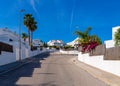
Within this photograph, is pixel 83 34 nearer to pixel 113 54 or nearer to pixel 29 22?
pixel 113 54

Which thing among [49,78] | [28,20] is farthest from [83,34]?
[28,20]

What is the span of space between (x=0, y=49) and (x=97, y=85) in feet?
81.8

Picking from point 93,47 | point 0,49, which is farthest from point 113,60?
point 0,49

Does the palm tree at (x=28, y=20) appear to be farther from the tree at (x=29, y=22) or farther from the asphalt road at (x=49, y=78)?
the asphalt road at (x=49, y=78)

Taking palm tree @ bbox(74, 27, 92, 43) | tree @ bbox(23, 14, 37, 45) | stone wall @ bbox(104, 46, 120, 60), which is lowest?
stone wall @ bbox(104, 46, 120, 60)

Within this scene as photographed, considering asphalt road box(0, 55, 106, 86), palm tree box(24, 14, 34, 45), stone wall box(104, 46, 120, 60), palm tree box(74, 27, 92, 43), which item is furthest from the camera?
palm tree box(24, 14, 34, 45)

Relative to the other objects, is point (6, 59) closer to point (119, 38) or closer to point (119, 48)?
point (119, 38)

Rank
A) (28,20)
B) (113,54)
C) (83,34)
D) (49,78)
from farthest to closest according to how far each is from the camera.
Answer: (28,20) → (83,34) → (113,54) → (49,78)

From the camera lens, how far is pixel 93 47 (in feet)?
115

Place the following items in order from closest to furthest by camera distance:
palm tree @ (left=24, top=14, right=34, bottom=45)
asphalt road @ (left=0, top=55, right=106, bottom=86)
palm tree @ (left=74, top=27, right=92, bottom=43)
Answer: asphalt road @ (left=0, top=55, right=106, bottom=86)
palm tree @ (left=74, top=27, right=92, bottom=43)
palm tree @ (left=24, top=14, right=34, bottom=45)

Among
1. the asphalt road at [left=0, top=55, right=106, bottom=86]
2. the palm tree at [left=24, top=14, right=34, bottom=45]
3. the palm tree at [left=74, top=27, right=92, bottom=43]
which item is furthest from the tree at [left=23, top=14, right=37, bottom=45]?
the asphalt road at [left=0, top=55, right=106, bottom=86]

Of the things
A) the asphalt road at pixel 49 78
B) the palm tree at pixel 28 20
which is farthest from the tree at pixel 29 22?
the asphalt road at pixel 49 78

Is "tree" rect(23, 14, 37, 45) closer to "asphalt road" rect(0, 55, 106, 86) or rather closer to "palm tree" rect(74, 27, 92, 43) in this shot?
"palm tree" rect(74, 27, 92, 43)

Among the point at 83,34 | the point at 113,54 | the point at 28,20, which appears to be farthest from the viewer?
the point at 28,20
